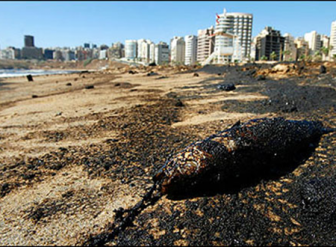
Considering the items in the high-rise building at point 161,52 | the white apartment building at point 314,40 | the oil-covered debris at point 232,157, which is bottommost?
the oil-covered debris at point 232,157

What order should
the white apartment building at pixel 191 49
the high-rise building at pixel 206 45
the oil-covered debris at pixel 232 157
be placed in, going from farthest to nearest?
the white apartment building at pixel 191 49 < the high-rise building at pixel 206 45 < the oil-covered debris at pixel 232 157

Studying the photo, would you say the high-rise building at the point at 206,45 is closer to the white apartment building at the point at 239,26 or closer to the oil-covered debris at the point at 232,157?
the white apartment building at the point at 239,26

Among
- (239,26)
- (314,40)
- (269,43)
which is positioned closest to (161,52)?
(239,26)

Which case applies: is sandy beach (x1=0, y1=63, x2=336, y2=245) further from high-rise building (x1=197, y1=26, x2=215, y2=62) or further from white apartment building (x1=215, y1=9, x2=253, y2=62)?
high-rise building (x1=197, y1=26, x2=215, y2=62)

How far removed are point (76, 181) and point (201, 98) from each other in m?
8.43

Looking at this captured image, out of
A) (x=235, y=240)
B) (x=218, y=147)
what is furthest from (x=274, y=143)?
(x=235, y=240)

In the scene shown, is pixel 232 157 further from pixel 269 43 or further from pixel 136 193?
pixel 269 43

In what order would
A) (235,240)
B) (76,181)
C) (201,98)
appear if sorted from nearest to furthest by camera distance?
(235,240) < (76,181) < (201,98)

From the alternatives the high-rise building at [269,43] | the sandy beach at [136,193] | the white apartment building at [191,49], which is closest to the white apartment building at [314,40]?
the high-rise building at [269,43]

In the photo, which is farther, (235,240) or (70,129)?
(70,129)

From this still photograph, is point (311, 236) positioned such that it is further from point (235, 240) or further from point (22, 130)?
point (22, 130)

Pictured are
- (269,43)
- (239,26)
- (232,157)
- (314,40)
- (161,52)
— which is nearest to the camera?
(232,157)

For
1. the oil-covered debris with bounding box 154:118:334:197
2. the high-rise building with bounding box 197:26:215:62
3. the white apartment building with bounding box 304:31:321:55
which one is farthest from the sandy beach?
the white apartment building with bounding box 304:31:321:55

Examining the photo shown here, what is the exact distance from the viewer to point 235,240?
2.79 metres
